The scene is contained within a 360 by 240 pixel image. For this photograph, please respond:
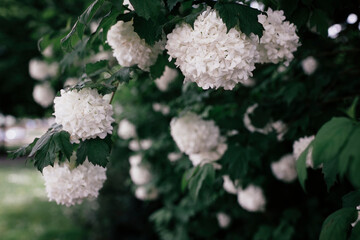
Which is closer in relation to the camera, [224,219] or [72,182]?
[72,182]

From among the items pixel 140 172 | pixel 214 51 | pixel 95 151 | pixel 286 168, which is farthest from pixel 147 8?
pixel 140 172

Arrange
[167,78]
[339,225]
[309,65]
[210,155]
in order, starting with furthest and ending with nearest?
[167,78], [309,65], [210,155], [339,225]

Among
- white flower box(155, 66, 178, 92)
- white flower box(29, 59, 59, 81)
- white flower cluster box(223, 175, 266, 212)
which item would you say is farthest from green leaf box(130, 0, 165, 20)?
white flower box(29, 59, 59, 81)

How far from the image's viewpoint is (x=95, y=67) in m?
2.12

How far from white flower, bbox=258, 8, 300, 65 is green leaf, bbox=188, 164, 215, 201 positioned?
884 millimetres

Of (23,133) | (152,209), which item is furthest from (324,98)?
(23,133)

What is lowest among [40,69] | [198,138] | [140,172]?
[140,172]

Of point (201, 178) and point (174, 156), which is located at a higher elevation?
point (201, 178)

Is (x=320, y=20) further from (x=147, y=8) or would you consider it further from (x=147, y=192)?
(x=147, y=192)

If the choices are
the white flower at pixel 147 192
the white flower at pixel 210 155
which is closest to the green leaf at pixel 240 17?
the white flower at pixel 210 155

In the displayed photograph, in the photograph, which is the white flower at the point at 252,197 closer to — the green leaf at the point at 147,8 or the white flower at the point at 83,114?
the white flower at the point at 83,114

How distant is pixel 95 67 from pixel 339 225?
1653mm

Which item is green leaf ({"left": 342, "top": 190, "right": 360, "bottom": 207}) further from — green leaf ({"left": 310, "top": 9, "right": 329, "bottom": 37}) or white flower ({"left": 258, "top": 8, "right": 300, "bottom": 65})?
green leaf ({"left": 310, "top": 9, "right": 329, "bottom": 37})

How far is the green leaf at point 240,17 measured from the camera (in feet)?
4.44
